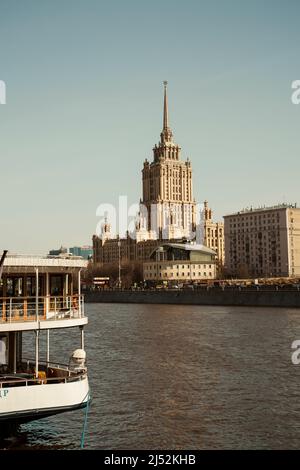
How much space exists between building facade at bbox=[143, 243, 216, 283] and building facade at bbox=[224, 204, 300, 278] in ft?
63.2

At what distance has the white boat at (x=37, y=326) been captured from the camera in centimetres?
1747

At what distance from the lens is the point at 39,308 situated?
1970 cm

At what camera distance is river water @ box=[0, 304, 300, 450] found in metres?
20.2

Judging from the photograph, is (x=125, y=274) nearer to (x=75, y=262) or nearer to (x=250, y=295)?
(x=250, y=295)

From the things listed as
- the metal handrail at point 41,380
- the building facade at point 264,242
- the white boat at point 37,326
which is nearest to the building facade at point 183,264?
the building facade at point 264,242

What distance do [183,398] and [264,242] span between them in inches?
6256

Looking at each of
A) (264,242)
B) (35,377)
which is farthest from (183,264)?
(35,377)

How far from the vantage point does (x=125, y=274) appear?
188 meters

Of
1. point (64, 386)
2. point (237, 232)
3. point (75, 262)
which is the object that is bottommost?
point (64, 386)

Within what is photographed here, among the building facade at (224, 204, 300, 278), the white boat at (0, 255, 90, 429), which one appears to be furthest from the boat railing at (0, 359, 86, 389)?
the building facade at (224, 204, 300, 278)

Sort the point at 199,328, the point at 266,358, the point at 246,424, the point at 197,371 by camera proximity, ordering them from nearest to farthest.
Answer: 1. the point at 246,424
2. the point at 197,371
3. the point at 266,358
4. the point at 199,328
